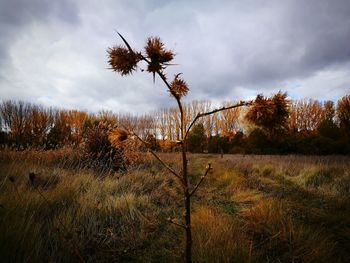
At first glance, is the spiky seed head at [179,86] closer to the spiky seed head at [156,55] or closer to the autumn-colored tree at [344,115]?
the spiky seed head at [156,55]

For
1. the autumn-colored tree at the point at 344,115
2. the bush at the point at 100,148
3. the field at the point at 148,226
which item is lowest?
the field at the point at 148,226

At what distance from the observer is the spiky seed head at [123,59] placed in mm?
1308

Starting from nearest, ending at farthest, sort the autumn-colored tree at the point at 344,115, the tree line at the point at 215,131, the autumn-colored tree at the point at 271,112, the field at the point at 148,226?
the autumn-colored tree at the point at 271,112 < the field at the point at 148,226 < the tree line at the point at 215,131 < the autumn-colored tree at the point at 344,115

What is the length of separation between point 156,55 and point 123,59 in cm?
20

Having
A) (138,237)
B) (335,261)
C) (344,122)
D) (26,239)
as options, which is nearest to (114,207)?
(138,237)

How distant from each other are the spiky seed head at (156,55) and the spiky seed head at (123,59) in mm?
70

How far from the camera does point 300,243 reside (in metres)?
2.77

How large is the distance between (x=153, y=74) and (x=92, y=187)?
4040 mm

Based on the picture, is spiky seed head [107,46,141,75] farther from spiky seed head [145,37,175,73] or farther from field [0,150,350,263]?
field [0,150,350,263]

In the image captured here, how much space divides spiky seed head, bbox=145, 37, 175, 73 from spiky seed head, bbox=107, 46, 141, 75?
7cm

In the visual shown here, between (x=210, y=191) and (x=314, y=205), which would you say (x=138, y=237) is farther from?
(x=314, y=205)

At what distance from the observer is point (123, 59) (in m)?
1.33

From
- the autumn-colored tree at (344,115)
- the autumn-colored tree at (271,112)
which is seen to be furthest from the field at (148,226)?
the autumn-colored tree at (344,115)

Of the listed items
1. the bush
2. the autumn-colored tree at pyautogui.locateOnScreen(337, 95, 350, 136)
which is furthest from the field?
the autumn-colored tree at pyautogui.locateOnScreen(337, 95, 350, 136)
